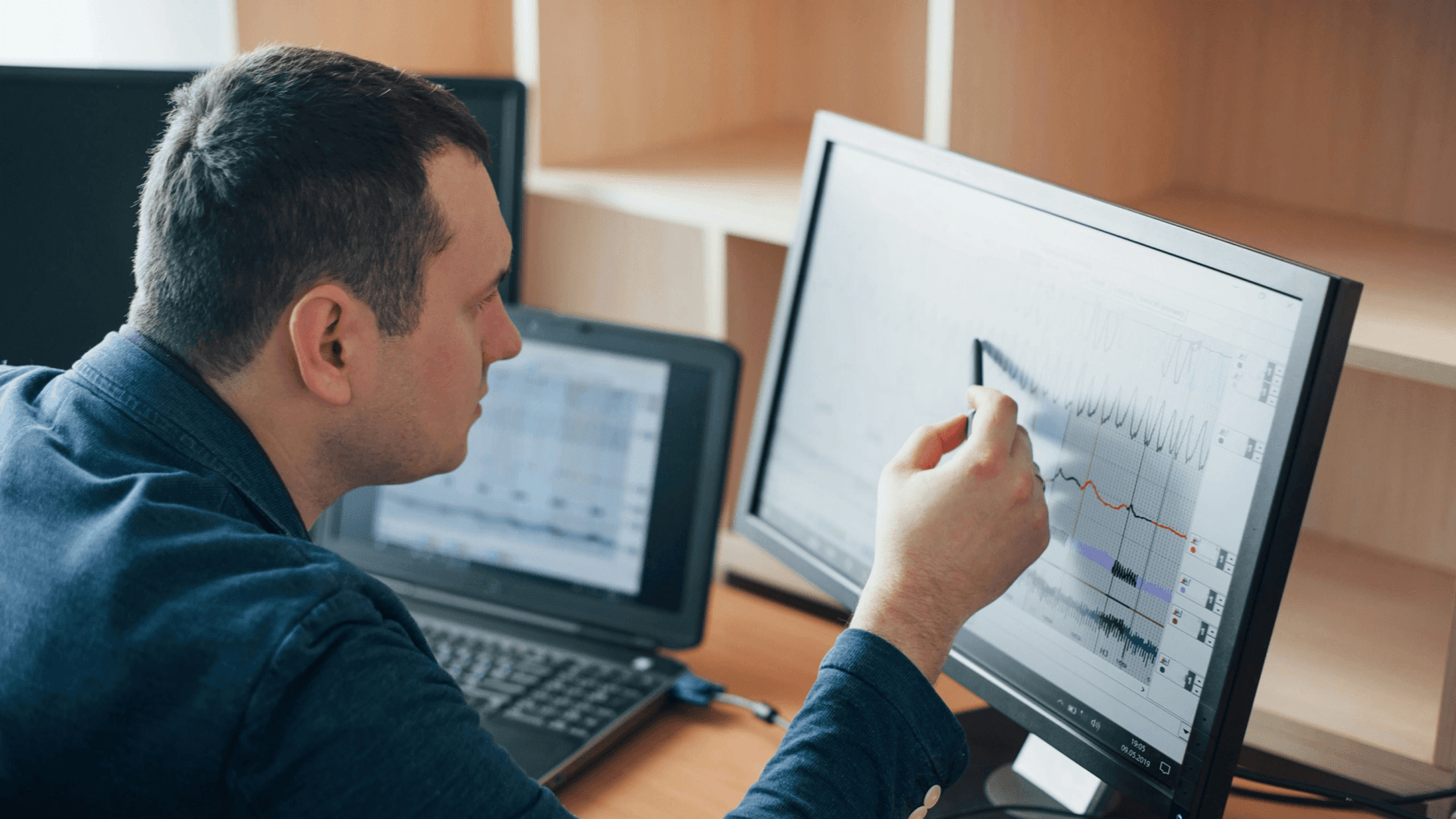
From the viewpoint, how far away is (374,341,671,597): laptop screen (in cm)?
119

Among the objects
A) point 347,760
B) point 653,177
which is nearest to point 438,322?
point 347,760

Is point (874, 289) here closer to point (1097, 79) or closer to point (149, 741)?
point (1097, 79)

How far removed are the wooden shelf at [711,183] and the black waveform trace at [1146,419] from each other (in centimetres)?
42

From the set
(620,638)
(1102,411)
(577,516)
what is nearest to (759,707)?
(620,638)

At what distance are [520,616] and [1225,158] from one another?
0.84 m

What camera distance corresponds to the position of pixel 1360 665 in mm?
1000

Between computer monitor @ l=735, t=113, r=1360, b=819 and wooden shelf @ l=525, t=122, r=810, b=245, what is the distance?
0.55ft

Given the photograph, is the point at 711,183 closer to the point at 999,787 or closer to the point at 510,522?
the point at 510,522

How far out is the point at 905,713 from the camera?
0.70 metres

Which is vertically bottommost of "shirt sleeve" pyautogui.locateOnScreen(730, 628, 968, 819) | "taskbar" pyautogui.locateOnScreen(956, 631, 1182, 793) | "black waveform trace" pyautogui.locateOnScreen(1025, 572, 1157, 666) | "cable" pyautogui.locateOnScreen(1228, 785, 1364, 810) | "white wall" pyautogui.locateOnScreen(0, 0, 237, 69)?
"cable" pyautogui.locateOnScreen(1228, 785, 1364, 810)

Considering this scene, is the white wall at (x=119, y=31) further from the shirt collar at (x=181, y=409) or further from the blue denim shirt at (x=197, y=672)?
the blue denim shirt at (x=197, y=672)

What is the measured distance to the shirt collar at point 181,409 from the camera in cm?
69

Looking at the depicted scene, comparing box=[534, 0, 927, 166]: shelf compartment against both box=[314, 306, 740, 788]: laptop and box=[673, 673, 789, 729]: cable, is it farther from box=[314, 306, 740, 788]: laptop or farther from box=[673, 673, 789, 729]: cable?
box=[673, 673, 789, 729]: cable

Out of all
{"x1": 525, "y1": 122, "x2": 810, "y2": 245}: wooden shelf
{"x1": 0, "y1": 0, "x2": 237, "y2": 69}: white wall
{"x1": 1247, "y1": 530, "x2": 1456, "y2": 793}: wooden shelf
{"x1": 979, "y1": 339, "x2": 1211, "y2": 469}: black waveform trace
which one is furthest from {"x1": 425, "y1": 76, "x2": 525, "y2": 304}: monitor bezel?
{"x1": 1247, "y1": 530, "x2": 1456, "y2": 793}: wooden shelf
